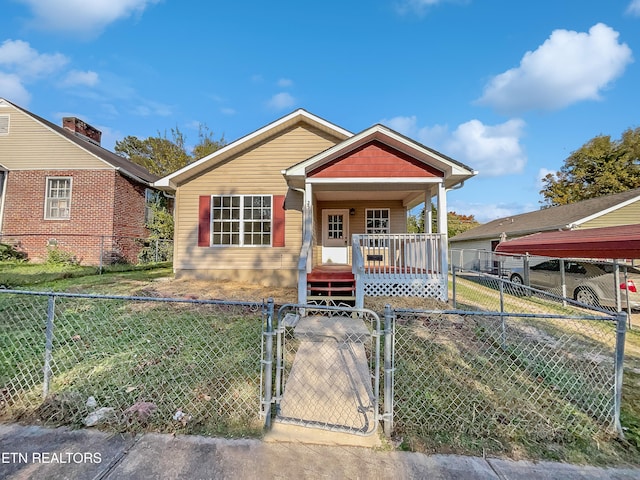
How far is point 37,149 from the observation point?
12.5 meters

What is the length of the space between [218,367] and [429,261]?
215 inches

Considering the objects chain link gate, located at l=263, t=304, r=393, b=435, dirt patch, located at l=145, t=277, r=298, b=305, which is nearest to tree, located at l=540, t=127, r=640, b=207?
dirt patch, located at l=145, t=277, r=298, b=305

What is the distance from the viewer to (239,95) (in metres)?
17.8

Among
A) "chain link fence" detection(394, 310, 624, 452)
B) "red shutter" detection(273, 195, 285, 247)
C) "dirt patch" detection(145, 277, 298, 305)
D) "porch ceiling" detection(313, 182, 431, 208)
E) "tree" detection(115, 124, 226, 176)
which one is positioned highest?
"tree" detection(115, 124, 226, 176)

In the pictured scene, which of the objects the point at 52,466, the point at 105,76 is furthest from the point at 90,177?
the point at 52,466

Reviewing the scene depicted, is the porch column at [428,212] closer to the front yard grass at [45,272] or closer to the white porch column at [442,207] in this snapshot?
the white porch column at [442,207]

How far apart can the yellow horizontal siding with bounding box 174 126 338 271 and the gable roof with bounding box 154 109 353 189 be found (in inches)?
7.2

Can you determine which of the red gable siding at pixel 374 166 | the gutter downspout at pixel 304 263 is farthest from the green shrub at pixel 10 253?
the red gable siding at pixel 374 166

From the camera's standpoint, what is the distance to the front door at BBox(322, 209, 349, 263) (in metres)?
10.4

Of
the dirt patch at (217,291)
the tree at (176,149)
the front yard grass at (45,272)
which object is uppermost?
the tree at (176,149)

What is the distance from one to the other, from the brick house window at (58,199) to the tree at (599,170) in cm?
3560

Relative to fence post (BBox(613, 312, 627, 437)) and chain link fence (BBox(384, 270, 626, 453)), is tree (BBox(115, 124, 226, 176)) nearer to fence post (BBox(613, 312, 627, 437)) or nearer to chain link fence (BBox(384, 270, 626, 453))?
chain link fence (BBox(384, 270, 626, 453))

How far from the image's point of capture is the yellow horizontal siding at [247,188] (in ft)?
31.9

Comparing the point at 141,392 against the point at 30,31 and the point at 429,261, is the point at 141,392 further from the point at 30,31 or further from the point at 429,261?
the point at 30,31
